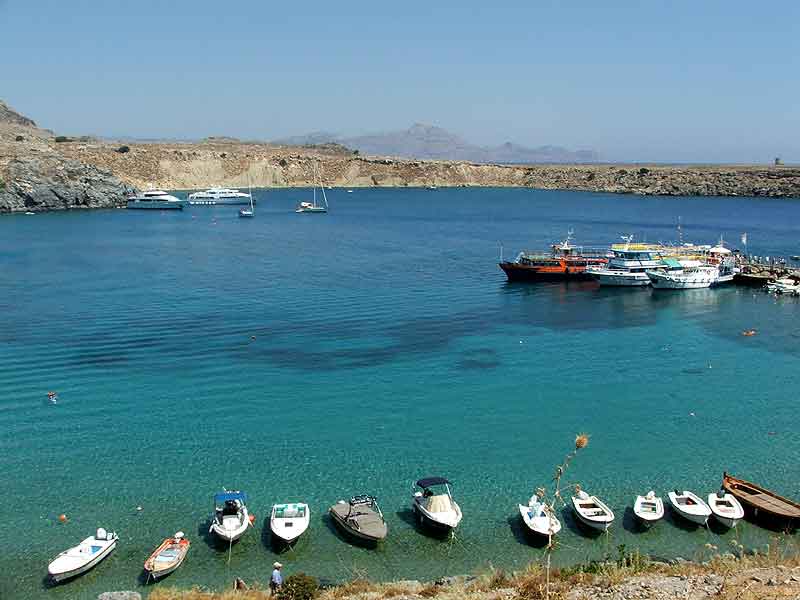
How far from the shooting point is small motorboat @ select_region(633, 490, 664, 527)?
26.6m

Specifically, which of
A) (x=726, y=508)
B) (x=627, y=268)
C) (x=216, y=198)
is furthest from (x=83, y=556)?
(x=216, y=198)

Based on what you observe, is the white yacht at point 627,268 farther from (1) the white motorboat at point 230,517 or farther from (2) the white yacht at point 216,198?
(2) the white yacht at point 216,198

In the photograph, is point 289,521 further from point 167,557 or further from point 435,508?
point 435,508

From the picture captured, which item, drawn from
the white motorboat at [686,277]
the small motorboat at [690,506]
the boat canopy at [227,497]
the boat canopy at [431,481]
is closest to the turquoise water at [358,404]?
the small motorboat at [690,506]

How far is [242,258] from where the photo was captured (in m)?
88.1

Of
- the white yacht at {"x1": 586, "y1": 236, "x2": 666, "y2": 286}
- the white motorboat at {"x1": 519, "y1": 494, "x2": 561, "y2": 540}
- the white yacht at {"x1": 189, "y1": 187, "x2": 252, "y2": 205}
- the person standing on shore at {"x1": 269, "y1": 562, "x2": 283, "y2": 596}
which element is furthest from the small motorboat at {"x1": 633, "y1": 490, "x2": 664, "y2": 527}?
the white yacht at {"x1": 189, "y1": 187, "x2": 252, "y2": 205}

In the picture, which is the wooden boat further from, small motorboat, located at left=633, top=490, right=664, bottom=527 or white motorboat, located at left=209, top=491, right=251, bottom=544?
white motorboat, located at left=209, top=491, right=251, bottom=544

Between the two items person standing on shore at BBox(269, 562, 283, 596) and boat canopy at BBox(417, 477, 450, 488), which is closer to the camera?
person standing on shore at BBox(269, 562, 283, 596)

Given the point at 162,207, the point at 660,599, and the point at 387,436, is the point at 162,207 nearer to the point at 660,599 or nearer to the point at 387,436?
the point at 387,436

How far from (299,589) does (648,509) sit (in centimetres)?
1427

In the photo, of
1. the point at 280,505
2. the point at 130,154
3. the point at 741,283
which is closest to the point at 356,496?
the point at 280,505

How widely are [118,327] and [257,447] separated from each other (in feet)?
82.6

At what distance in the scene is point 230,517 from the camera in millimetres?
26016

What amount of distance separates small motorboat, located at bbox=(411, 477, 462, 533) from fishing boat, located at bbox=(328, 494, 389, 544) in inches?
57.7
